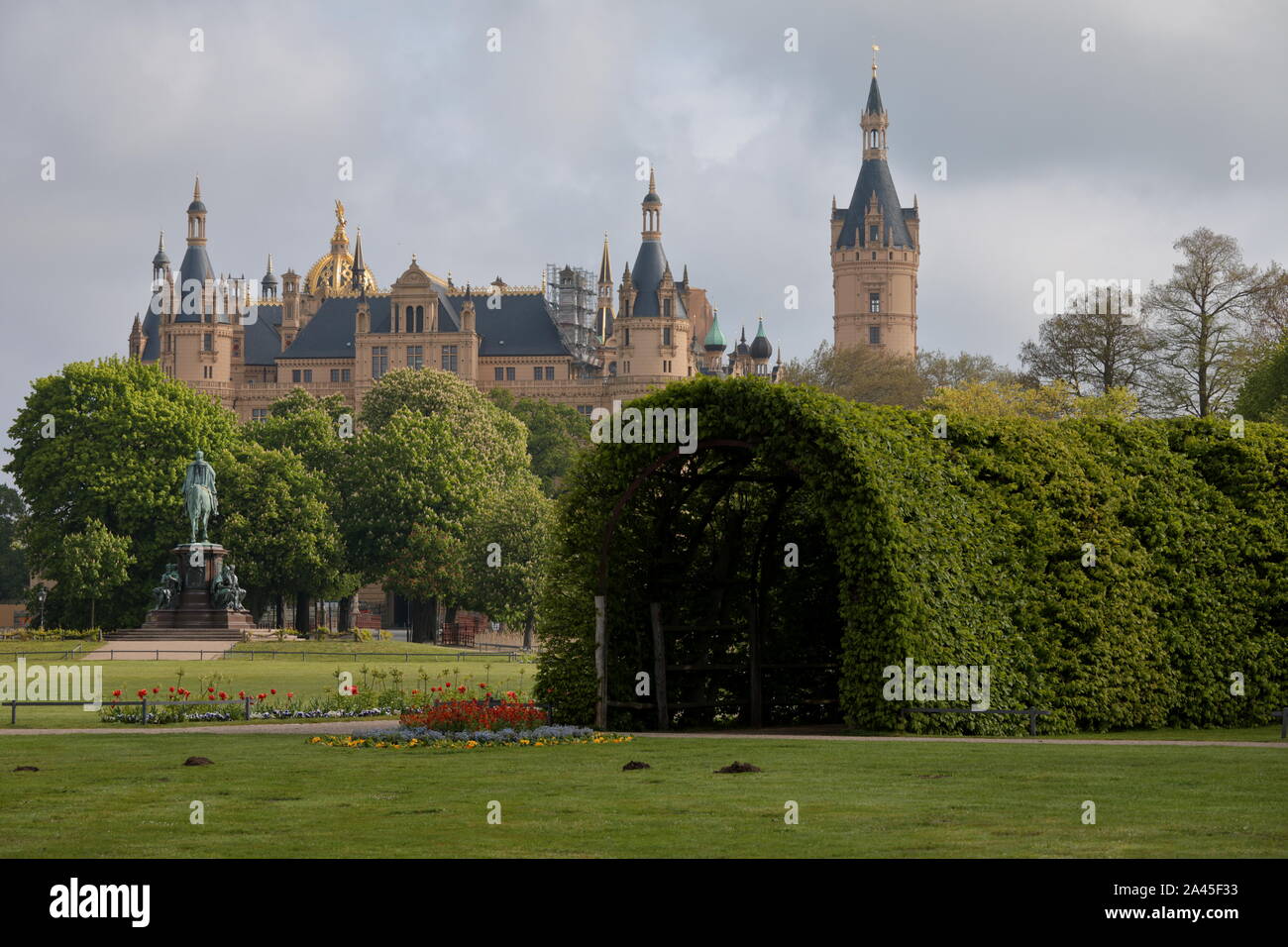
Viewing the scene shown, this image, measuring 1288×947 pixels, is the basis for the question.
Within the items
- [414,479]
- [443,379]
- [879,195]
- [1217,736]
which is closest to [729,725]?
[1217,736]

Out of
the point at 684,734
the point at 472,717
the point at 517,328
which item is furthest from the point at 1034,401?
the point at 517,328

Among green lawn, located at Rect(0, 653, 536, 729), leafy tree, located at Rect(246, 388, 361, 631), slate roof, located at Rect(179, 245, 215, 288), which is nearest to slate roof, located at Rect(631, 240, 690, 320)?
slate roof, located at Rect(179, 245, 215, 288)

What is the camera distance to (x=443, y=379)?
104750mm

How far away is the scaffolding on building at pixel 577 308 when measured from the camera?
549 ft

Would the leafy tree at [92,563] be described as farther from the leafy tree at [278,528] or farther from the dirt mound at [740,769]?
the dirt mound at [740,769]

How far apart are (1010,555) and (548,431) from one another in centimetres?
10946

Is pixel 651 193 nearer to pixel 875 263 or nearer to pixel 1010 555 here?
pixel 875 263

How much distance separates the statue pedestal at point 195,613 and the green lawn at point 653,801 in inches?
1746

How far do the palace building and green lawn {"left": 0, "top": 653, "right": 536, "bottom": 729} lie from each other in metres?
87.8

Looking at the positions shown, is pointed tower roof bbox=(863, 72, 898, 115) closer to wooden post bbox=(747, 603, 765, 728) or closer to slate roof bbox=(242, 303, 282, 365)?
slate roof bbox=(242, 303, 282, 365)

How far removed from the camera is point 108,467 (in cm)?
7719

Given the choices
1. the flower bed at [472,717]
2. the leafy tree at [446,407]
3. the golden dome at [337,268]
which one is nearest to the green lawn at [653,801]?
the flower bed at [472,717]
